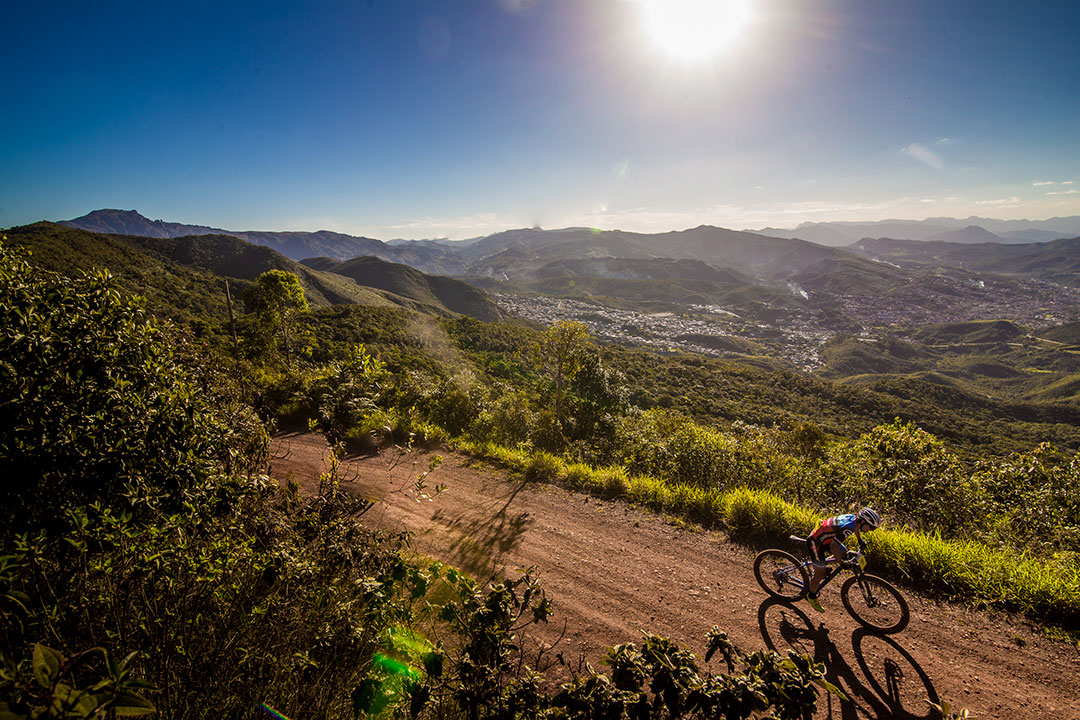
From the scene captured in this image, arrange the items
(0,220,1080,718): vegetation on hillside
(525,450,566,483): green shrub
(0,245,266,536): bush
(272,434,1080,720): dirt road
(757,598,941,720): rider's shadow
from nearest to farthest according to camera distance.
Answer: (0,220,1080,718): vegetation on hillside → (0,245,266,536): bush → (757,598,941,720): rider's shadow → (272,434,1080,720): dirt road → (525,450,566,483): green shrub

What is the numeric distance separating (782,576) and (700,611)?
51.5 inches

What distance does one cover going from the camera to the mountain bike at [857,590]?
5.15 metres

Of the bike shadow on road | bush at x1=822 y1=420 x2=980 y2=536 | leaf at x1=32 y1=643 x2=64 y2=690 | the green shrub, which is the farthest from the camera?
the green shrub

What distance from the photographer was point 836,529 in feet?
17.6

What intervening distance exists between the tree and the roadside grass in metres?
23.4

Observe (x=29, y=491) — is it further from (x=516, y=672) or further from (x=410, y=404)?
(x=410, y=404)

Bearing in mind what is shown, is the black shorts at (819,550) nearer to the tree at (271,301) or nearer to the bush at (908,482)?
the bush at (908,482)

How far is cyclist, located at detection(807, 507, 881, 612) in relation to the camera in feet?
17.1

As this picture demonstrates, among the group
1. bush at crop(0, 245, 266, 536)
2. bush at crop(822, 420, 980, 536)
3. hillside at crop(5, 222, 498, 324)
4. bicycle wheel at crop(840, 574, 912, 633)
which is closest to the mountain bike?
bicycle wheel at crop(840, 574, 912, 633)

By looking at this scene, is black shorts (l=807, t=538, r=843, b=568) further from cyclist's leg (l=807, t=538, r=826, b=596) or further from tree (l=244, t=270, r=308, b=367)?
tree (l=244, t=270, r=308, b=367)

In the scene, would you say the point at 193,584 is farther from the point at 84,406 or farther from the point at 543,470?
the point at 543,470

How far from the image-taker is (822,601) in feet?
18.9

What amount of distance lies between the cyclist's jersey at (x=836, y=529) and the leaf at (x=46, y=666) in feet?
22.7

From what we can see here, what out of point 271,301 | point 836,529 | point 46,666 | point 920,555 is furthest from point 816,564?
point 271,301
